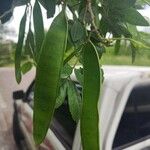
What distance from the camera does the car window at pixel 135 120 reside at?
3201 millimetres

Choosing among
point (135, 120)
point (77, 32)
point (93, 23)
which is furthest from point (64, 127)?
point (93, 23)

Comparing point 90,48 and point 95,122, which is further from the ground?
point 90,48

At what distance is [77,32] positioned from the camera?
45.4 inches

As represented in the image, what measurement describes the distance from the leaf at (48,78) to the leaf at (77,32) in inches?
7.1

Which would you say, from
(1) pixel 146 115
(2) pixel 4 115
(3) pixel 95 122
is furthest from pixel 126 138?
(2) pixel 4 115

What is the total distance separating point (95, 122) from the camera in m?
0.96

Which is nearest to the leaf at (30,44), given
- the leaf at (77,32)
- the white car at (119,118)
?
the leaf at (77,32)

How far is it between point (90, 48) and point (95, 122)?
5.8 inches

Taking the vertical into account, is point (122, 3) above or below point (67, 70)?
above

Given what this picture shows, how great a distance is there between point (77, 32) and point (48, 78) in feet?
0.80

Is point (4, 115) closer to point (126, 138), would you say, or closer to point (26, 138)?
point (26, 138)

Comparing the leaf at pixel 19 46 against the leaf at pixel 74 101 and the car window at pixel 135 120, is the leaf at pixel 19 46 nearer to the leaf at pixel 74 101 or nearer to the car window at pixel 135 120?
the leaf at pixel 74 101

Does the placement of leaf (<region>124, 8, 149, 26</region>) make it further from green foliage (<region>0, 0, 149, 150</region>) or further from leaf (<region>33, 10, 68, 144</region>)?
leaf (<region>33, 10, 68, 144</region>)

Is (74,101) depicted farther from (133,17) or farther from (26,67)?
(26,67)
